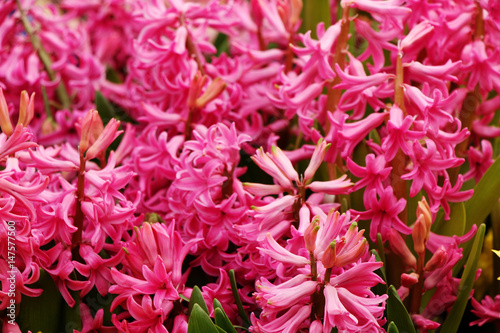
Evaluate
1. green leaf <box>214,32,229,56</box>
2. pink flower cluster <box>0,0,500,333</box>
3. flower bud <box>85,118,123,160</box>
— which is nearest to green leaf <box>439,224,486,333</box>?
pink flower cluster <box>0,0,500,333</box>

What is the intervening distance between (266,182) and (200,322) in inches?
13.2

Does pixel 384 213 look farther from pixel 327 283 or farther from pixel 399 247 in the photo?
pixel 327 283

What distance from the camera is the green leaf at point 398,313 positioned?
65cm

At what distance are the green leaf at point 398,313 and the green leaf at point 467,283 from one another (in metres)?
0.10

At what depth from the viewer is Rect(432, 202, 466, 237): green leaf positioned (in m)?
0.80

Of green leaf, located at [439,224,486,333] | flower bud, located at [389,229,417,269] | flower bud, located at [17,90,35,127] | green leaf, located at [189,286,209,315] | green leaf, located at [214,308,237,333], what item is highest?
flower bud, located at [17,90,35,127]

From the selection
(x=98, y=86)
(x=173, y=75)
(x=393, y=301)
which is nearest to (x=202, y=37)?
(x=173, y=75)

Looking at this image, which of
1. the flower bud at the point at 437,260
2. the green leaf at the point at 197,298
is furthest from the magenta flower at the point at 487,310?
the green leaf at the point at 197,298

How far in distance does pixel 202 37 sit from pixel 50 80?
0.30m

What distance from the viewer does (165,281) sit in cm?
65

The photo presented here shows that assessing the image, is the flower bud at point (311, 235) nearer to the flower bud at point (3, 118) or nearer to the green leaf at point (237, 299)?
the green leaf at point (237, 299)

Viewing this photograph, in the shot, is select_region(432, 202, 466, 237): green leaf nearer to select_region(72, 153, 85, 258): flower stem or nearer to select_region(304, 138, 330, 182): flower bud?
select_region(304, 138, 330, 182): flower bud

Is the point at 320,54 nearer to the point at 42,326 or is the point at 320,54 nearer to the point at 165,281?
the point at 165,281

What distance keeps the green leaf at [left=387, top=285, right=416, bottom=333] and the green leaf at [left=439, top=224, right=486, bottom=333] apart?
0.33ft
